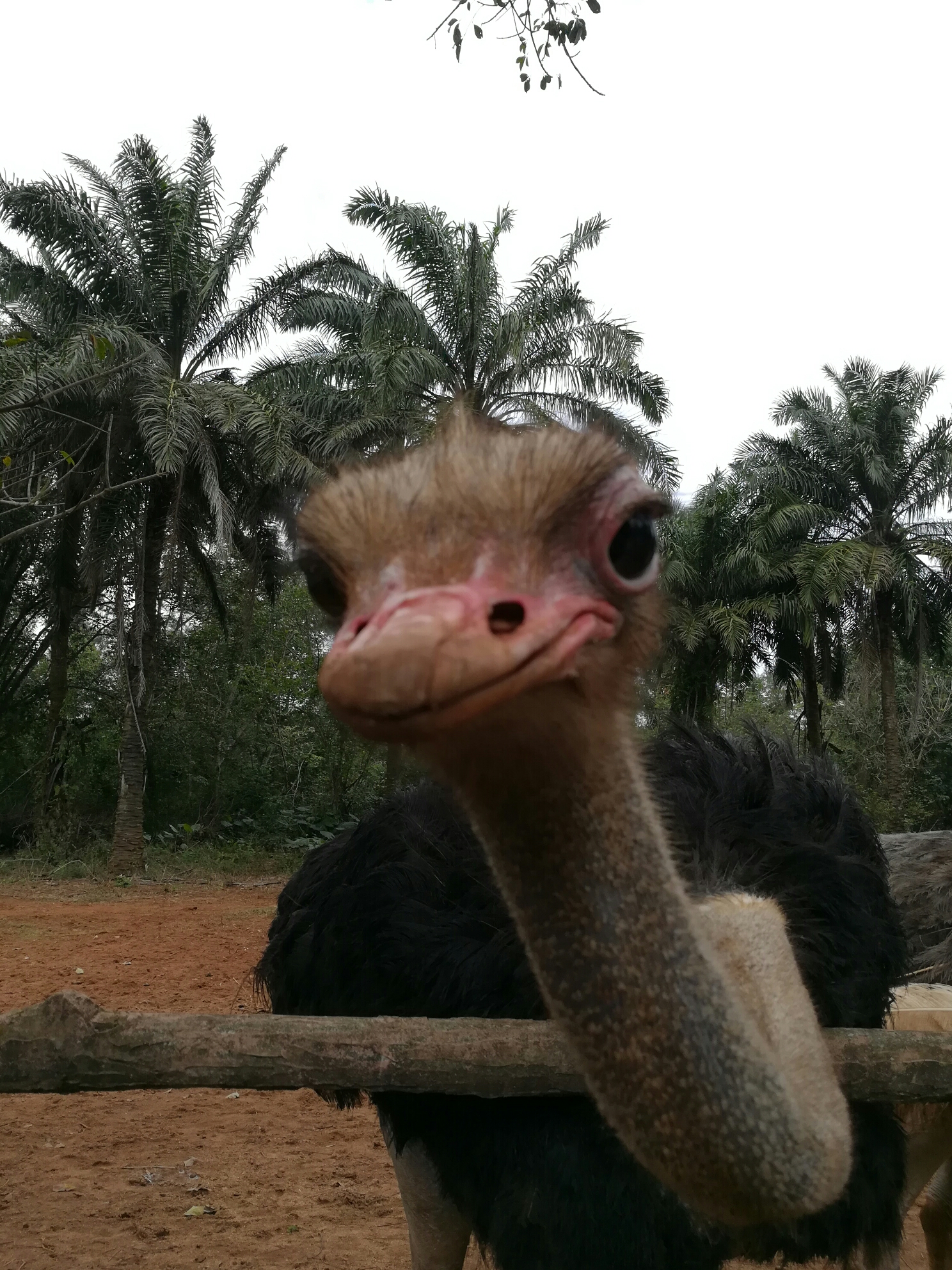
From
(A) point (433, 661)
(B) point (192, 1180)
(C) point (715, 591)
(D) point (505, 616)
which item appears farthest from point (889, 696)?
(A) point (433, 661)

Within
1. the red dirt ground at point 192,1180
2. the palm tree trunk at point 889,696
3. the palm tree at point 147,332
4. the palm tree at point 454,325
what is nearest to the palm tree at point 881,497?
the palm tree trunk at point 889,696

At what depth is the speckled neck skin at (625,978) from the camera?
1.20m

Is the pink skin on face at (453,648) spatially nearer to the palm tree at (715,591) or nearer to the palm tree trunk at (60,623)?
the palm tree trunk at (60,623)

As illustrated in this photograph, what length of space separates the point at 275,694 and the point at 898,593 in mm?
12123

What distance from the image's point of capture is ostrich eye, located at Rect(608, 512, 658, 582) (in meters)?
1.18

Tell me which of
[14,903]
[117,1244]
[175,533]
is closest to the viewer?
[117,1244]

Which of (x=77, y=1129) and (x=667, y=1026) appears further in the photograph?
(x=77, y=1129)

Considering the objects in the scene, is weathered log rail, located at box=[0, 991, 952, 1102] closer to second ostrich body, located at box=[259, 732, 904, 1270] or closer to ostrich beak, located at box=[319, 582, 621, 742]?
second ostrich body, located at box=[259, 732, 904, 1270]

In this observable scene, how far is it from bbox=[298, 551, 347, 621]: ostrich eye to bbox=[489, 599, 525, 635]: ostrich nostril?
24 cm

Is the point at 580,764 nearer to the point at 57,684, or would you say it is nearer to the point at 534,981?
the point at 534,981

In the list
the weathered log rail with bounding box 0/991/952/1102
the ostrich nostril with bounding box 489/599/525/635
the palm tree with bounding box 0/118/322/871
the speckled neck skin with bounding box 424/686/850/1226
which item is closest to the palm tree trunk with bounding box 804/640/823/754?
the palm tree with bounding box 0/118/322/871

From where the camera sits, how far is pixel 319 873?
2805 millimetres

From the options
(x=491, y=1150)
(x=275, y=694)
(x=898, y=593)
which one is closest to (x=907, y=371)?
(x=898, y=593)

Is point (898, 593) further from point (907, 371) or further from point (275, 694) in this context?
point (275, 694)
